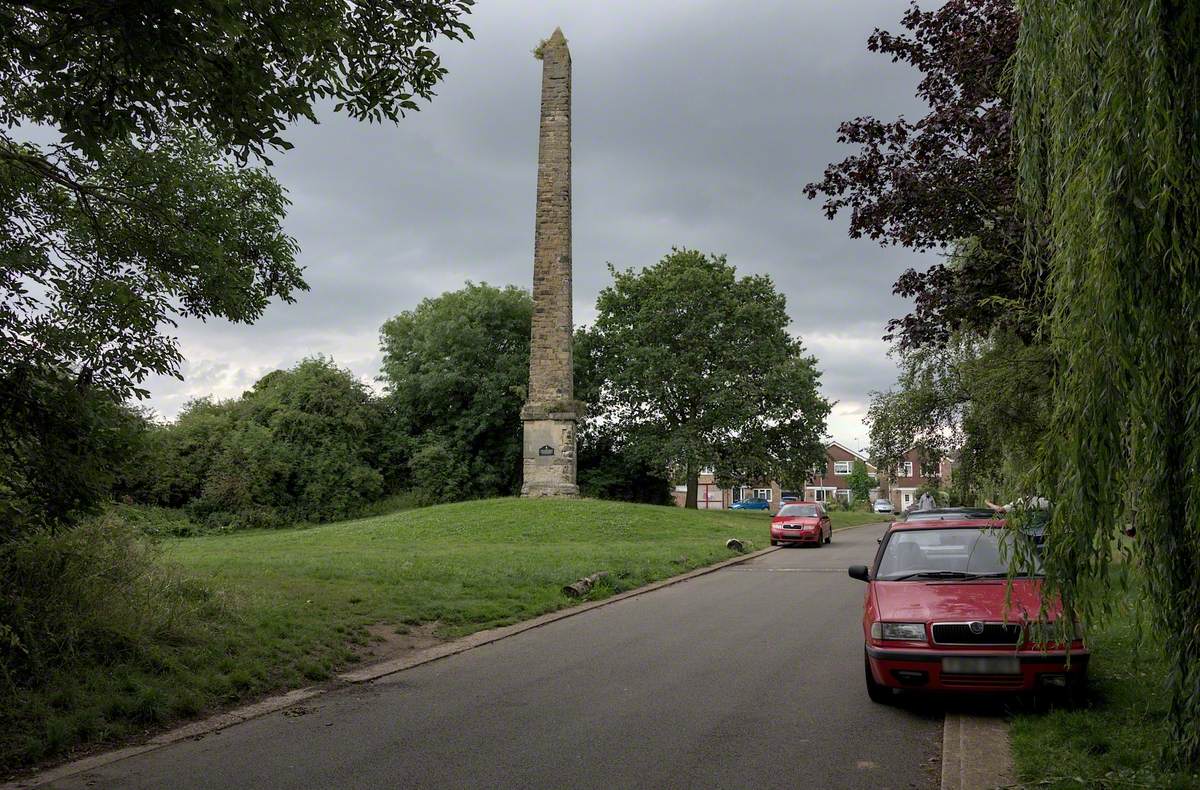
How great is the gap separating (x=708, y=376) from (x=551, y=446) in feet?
41.6

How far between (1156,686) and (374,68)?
7.93 metres

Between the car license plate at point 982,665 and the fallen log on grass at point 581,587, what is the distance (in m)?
8.50

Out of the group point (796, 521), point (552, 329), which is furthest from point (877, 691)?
point (552, 329)

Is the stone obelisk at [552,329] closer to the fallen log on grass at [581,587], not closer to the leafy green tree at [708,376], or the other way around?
the leafy green tree at [708,376]

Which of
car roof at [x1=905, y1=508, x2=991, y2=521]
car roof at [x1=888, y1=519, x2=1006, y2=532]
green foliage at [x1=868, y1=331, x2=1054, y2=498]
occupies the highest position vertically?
green foliage at [x1=868, y1=331, x2=1054, y2=498]

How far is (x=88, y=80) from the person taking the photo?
232 inches

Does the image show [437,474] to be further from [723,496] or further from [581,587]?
[723,496]

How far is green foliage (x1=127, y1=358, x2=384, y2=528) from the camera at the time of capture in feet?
116

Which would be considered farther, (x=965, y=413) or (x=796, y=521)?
(x=796, y=521)

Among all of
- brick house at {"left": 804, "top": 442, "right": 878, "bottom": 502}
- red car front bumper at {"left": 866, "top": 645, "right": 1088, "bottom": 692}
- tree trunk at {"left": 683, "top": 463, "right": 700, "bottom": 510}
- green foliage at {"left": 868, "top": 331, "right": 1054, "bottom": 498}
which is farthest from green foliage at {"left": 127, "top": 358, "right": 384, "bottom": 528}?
brick house at {"left": 804, "top": 442, "right": 878, "bottom": 502}

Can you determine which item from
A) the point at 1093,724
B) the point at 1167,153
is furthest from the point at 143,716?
the point at 1167,153

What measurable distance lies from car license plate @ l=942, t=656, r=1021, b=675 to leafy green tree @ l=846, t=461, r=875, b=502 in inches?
3199

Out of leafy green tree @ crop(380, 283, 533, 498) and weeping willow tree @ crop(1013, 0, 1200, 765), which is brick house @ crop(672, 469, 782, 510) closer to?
leafy green tree @ crop(380, 283, 533, 498)

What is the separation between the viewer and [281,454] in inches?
1468
